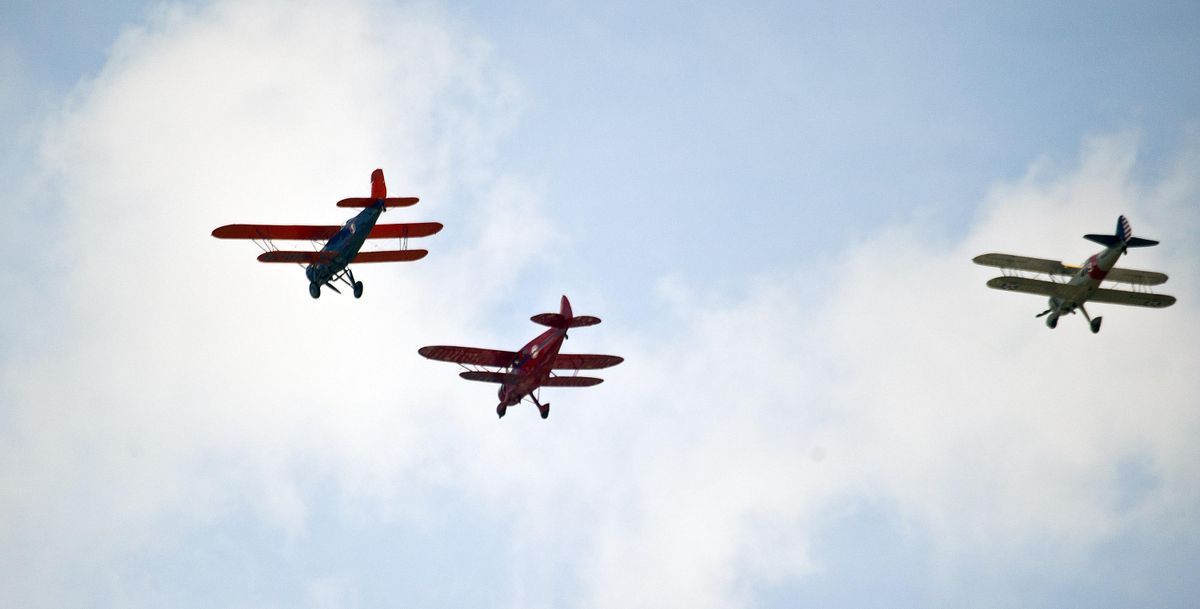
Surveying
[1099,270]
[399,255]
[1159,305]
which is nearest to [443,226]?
[399,255]

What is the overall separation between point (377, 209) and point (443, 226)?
374 cm

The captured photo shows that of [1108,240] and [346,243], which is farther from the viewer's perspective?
[1108,240]

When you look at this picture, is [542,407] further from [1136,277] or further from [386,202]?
[1136,277]

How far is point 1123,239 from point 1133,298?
5.33 m

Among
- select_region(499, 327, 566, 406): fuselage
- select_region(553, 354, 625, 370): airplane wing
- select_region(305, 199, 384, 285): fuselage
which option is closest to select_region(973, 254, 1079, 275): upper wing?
select_region(553, 354, 625, 370): airplane wing

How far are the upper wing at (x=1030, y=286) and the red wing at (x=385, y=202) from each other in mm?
23191

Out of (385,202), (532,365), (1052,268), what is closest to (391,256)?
(385,202)

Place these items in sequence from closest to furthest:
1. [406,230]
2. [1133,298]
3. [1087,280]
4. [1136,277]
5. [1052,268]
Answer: [406,230], [1087,280], [1052,268], [1133,298], [1136,277]

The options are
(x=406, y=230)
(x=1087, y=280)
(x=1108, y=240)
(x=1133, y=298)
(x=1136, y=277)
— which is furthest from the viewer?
(x=1136, y=277)

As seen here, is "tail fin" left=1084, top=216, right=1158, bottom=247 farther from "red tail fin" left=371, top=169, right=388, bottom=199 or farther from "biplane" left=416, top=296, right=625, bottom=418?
"red tail fin" left=371, top=169, right=388, bottom=199

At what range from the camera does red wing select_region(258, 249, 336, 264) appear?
44.9 metres

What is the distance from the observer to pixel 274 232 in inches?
1784

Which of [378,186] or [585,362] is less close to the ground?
[378,186]

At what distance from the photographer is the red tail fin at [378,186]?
44.8 metres
